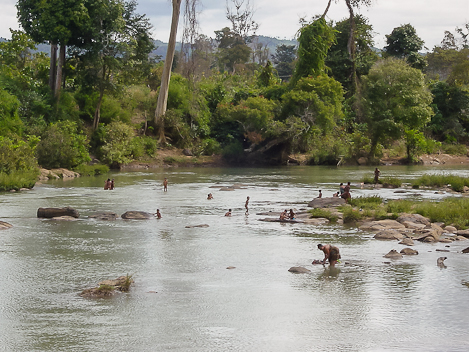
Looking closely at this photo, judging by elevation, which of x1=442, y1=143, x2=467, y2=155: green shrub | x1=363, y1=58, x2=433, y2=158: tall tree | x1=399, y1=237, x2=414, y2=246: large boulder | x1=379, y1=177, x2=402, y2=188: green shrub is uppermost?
x1=363, y1=58, x2=433, y2=158: tall tree

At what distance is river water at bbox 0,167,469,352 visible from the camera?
35.1 ft

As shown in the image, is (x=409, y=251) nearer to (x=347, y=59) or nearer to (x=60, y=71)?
(x=60, y=71)

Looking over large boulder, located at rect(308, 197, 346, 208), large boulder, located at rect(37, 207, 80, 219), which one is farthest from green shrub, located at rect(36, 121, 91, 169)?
large boulder, located at rect(308, 197, 346, 208)

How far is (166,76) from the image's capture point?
56.0 m

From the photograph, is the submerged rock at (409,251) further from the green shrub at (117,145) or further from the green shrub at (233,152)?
the green shrub at (233,152)

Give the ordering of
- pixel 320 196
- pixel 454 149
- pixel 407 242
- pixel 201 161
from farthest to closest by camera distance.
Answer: pixel 454 149
pixel 201 161
pixel 320 196
pixel 407 242

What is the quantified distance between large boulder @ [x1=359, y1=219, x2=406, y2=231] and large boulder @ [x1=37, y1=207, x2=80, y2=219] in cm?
1115

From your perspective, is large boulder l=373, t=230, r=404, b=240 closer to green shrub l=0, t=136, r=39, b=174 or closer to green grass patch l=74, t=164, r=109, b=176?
green shrub l=0, t=136, r=39, b=174

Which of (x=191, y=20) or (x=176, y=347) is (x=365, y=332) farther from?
(x=191, y=20)

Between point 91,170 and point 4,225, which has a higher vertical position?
point 91,170

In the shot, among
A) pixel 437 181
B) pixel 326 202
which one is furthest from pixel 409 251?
pixel 437 181

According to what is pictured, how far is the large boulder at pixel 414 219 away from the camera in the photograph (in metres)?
21.6

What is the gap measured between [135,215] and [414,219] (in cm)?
1073

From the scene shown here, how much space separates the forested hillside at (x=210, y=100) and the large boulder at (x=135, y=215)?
20.7m
